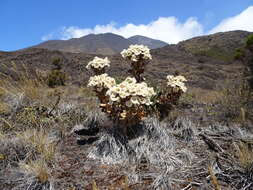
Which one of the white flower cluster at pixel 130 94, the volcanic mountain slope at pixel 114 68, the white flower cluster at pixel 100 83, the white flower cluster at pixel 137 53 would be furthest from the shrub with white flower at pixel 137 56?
the volcanic mountain slope at pixel 114 68

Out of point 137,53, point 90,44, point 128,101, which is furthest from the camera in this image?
point 90,44

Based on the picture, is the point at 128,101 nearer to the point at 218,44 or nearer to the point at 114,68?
the point at 114,68

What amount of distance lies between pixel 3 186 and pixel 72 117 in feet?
6.58

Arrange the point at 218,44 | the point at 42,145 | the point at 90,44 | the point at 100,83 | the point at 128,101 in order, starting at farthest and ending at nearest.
→ the point at 90,44 → the point at 218,44 → the point at 100,83 → the point at 128,101 → the point at 42,145

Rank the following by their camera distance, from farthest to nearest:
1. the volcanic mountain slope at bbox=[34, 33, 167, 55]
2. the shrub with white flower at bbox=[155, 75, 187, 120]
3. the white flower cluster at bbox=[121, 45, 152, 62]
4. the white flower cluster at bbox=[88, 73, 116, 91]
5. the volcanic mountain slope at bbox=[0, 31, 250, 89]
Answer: the volcanic mountain slope at bbox=[34, 33, 167, 55], the volcanic mountain slope at bbox=[0, 31, 250, 89], the white flower cluster at bbox=[121, 45, 152, 62], the shrub with white flower at bbox=[155, 75, 187, 120], the white flower cluster at bbox=[88, 73, 116, 91]

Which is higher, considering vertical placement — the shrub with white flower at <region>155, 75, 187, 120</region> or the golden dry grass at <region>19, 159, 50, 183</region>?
the shrub with white flower at <region>155, 75, 187, 120</region>

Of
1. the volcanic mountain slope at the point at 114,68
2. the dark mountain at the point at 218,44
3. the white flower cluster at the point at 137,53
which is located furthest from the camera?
the dark mountain at the point at 218,44

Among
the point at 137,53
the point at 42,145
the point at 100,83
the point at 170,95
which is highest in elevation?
the point at 137,53

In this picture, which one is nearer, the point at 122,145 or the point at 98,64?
the point at 122,145

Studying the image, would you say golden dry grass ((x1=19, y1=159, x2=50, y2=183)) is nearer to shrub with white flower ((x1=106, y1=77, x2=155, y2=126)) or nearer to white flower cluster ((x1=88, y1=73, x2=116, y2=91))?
shrub with white flower ((x1=106, y1=77, x2=155, y2=126))

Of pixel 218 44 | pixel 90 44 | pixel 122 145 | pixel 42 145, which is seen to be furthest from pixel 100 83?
pixel 90 44

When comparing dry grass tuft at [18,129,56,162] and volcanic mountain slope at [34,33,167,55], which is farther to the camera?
volcanic mountain slope at [34,33,167,55]

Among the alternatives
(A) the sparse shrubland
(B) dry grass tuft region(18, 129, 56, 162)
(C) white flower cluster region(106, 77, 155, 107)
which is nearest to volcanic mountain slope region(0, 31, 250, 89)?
(A) the sparse shrubland

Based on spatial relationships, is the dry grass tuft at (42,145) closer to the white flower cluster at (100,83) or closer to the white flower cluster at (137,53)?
the white flower cluster at (100,83)
